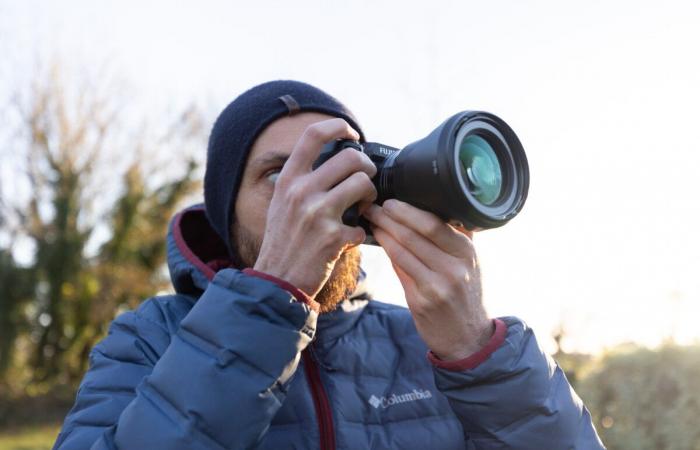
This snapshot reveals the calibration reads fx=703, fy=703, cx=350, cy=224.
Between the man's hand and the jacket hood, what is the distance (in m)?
0.47

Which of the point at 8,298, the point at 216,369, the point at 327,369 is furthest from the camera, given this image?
the point at 8,298

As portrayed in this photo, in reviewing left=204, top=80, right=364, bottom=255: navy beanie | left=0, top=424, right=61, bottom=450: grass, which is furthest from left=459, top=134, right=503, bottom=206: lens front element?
left=0, top=424, right=61, bottom=450: grass

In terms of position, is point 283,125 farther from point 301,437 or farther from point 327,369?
point 301,437

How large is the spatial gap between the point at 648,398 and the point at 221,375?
3.22 m

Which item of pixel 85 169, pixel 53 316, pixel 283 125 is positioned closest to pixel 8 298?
pixel 53 316

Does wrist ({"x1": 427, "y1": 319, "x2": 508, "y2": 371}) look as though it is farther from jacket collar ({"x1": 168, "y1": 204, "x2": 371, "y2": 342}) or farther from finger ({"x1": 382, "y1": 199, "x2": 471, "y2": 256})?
jacket collar ({"x1": 168, "y1": 204, "x2": 371, "y2": 342})

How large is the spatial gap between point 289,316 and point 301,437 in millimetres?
439

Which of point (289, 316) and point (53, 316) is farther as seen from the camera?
point (53, 316)

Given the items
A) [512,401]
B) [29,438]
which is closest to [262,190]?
[512,401]

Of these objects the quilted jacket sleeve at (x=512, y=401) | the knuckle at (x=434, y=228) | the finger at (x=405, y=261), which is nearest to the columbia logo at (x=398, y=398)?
the quilted jacket sleeve at (x=512, y=401)

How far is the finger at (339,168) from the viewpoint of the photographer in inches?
59.4

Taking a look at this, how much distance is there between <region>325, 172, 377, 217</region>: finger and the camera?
1.50 meters

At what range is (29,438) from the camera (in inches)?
503

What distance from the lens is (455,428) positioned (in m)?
1.86
